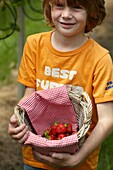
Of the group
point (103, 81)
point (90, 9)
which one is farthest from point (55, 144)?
point (90, 9)

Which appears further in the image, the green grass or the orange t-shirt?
the green grass

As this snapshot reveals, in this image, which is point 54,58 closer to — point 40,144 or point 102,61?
point 102,61

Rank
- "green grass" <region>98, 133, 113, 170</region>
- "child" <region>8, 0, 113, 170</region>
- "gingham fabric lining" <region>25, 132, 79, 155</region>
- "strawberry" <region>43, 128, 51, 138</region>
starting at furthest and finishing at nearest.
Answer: "green grass" <region>98, 133, 113, 170</region> < "strawberry" <region>43, 128, 51, 138</region> < "child" <region>8, 0, 113, 170</region> < "gingham fabric lining" <region>25, 132, 79, 155</region>

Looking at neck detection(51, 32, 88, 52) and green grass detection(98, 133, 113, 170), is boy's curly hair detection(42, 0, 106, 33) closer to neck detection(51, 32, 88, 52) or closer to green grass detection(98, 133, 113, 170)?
neck detection(51, 32, 88, 52)

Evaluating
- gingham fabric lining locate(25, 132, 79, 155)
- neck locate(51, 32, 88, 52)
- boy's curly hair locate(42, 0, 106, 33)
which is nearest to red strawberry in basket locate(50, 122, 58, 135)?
gingham fabric lining locate(25, 132, 79, 155)

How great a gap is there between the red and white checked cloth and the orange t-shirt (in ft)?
0.22

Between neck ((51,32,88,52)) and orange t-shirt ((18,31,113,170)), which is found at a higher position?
neck ((51,32,88,52))

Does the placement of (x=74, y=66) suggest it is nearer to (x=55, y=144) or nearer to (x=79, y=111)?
(x=79, y=111)

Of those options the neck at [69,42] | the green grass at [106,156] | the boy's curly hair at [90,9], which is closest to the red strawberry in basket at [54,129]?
the neck at [69,42]

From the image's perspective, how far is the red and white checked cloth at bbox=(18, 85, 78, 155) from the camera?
1838 millimetres

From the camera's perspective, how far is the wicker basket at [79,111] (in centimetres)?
183

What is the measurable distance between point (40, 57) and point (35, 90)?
161mm

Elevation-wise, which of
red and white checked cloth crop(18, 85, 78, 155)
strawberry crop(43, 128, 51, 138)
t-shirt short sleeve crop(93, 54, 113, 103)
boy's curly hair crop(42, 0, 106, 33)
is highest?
boy's curly hair crop(42, 0, 106, 33)

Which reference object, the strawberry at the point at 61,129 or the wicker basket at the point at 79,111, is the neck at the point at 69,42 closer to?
the wicker basket at the point at 79,111
